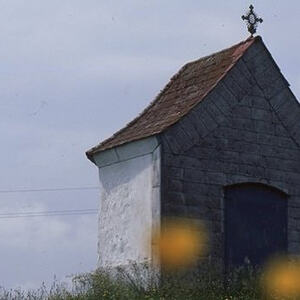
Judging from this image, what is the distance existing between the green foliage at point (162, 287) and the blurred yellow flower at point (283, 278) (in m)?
0.35

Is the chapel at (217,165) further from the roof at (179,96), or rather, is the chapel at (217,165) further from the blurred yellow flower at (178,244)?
the blurred yellow flower at (178,244)

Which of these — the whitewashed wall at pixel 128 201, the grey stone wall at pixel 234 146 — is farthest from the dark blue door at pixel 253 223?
the whitewashed wall at pixel 128 201

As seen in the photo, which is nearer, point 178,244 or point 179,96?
point 178,244

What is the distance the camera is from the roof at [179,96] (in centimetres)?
2308

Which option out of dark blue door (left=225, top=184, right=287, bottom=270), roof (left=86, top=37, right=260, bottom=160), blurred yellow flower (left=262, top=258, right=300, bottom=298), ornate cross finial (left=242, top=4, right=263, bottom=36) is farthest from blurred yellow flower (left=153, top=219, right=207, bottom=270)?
ornate cross finial (left=242, top=4, right=263, bottom=36)

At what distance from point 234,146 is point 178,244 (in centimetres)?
253

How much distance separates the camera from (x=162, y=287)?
20.9 meters

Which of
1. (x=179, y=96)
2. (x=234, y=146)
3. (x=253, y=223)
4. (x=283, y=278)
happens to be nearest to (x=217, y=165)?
(x=234, y=146)

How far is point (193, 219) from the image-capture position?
22.2 meters

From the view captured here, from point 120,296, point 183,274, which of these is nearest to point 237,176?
point 183,274

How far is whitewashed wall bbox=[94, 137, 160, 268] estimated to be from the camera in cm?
Answer: 2222

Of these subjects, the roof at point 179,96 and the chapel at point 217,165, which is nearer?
the chapel at point 217,165

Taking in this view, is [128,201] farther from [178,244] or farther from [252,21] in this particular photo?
[252,21]

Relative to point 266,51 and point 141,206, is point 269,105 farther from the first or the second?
point 141,206
